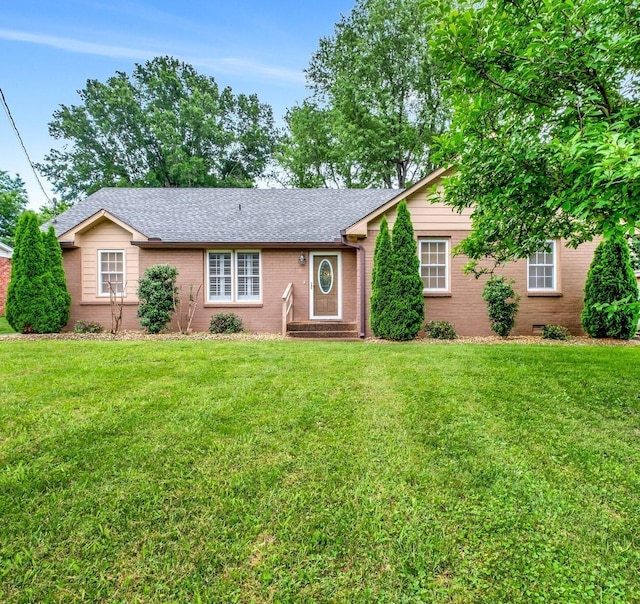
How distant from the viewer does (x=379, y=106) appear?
19922 millimetres

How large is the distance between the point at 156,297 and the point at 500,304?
8827 millimetres

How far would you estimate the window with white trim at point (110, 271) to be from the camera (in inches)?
406

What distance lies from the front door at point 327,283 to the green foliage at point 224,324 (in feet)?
7.86

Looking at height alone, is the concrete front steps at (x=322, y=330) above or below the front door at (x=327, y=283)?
below

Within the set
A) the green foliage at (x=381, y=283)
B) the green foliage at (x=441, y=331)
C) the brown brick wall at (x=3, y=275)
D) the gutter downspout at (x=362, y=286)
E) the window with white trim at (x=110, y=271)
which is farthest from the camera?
the brown brick wall at (x=3, y=275)

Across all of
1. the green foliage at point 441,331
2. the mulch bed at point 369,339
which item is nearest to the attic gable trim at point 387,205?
the mulch bed at point 369,339

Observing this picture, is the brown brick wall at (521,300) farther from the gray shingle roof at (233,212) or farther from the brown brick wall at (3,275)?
the brown brick wall at (3,275)

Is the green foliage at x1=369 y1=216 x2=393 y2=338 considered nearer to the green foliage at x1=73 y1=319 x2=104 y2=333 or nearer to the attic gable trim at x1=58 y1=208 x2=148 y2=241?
the attic gable trim at x1=58 y1=208 x2=148 y2=241

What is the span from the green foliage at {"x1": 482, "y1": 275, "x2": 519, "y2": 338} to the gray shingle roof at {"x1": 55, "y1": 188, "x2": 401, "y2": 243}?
439 cm

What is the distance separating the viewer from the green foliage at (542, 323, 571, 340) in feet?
29.1

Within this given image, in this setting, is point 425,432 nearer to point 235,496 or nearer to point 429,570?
point 429,570

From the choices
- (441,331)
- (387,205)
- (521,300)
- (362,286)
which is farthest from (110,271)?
(521,300)

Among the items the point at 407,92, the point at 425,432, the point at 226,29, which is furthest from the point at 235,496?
the point at 407,92

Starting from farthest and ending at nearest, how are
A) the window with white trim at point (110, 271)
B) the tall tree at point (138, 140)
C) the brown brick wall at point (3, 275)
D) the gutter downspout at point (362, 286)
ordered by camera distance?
1. the tall tree at point (138, 140)
2. the brown brick wall at point (3, 275)
3. the window with white trim at point (110, 271)
4. the gutter downspout at point (362, 286)
